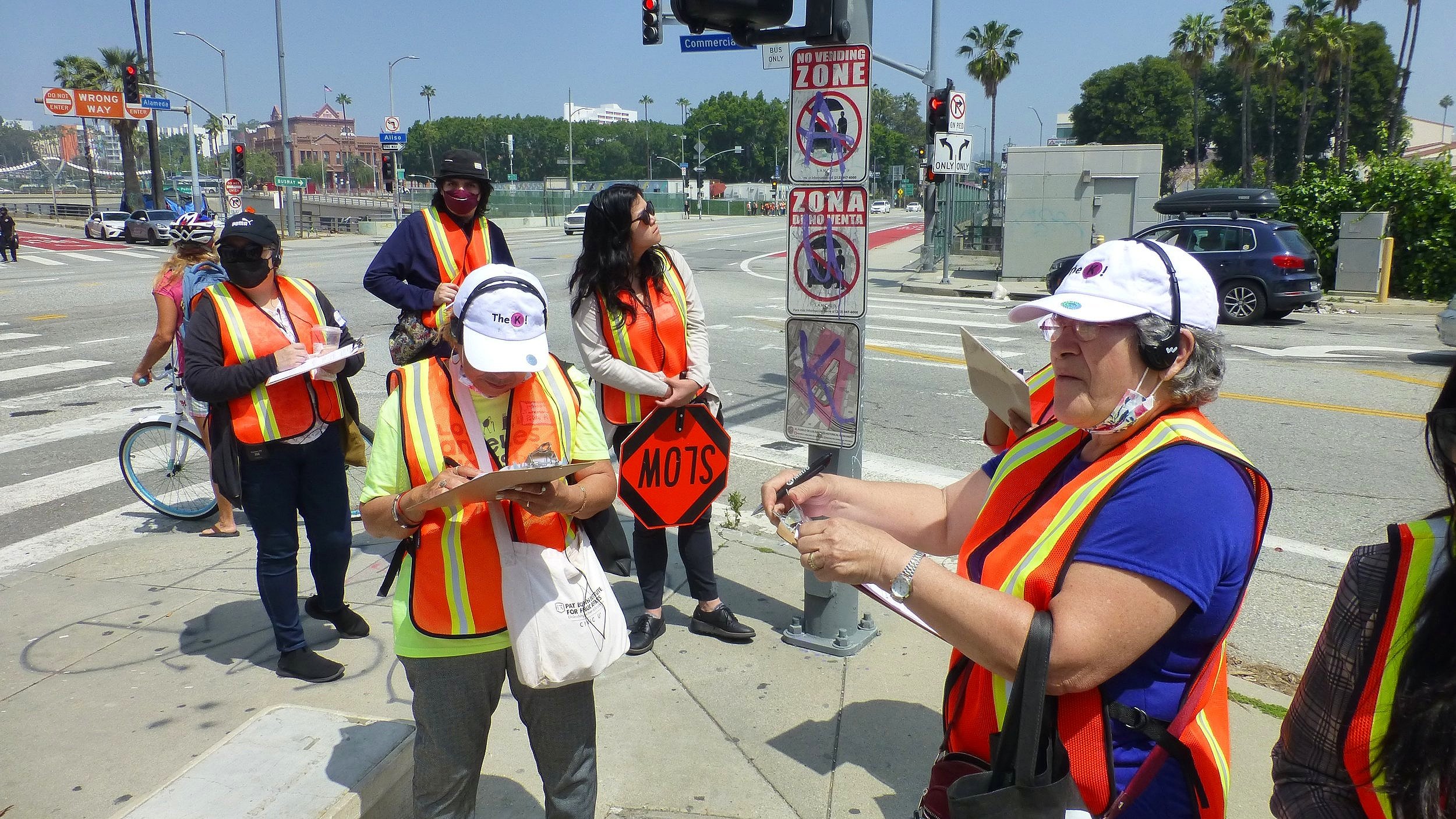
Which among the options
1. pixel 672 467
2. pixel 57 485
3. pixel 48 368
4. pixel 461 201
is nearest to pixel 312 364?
pixel 461 201

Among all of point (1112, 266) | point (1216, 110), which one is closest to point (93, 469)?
point (1112, 266)

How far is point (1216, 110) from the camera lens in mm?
72812

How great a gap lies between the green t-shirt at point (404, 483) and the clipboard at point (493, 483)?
0.24 metres

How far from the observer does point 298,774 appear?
2.95 meters

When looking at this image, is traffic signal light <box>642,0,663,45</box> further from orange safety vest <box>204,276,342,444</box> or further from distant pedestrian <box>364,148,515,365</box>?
orange safety vest <box>204,276,342,444</box>

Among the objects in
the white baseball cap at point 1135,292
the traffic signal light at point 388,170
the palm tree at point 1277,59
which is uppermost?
the palm tree at point 1277,59

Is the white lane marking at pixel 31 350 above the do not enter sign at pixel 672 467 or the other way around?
the other way around

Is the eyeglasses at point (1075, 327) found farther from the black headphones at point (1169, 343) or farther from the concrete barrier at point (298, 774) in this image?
the concrete barrier at point (298, 774)

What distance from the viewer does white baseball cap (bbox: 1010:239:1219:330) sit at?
183 cm

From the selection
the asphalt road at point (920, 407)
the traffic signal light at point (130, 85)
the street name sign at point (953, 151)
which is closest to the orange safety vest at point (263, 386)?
the asphalt road at point (920, 407)

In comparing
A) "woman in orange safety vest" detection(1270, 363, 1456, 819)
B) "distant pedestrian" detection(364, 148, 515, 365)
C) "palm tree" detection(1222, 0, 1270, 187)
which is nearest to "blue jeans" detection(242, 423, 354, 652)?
"distant pedestrian" detection(364, 148, 515, 365)

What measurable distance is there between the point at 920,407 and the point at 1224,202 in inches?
541

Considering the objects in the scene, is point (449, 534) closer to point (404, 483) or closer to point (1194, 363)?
point (404, 483)

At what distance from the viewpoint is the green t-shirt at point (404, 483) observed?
249 cm
